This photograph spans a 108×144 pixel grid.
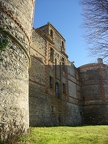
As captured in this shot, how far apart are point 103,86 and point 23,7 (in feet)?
64.4

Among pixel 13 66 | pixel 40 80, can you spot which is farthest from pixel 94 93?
pixel 13 66

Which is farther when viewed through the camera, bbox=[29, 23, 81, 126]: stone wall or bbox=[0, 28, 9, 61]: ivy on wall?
bbox=[29, 23, 81, 126]: stone wall

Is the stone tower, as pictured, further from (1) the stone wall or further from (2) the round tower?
(2) the round tower

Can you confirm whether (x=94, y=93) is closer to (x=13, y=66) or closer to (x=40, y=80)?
(x=40, y=80)

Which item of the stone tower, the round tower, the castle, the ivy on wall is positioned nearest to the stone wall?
the castle

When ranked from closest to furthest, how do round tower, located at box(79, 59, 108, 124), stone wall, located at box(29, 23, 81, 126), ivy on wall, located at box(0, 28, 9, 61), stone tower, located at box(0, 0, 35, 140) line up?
stone tower, located at box(0, 0, 35, 140) → ivy on wall, located at box(0, 28, 9, 61) → stone wall, located at box(29, 23, 81, 126) → round tower, located at box(79, 59, 108, 124)

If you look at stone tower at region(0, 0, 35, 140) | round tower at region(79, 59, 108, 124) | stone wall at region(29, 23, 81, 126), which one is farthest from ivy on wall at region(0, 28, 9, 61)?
round tower at region(79, 59, 108, 124)

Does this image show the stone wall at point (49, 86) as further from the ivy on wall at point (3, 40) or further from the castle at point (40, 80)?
the ivy on wall at point (3, 40)

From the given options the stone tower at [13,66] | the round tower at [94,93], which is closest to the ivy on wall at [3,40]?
the stone tower at [13,66]

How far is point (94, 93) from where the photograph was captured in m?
23.8

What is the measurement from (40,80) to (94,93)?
42.0 ft

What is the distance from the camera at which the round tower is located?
74.5 feet

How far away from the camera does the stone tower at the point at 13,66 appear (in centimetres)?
554

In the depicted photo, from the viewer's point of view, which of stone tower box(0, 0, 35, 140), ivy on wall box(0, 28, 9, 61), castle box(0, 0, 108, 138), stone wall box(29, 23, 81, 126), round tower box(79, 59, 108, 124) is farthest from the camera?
round tower box(79, 59, 108, 124)
